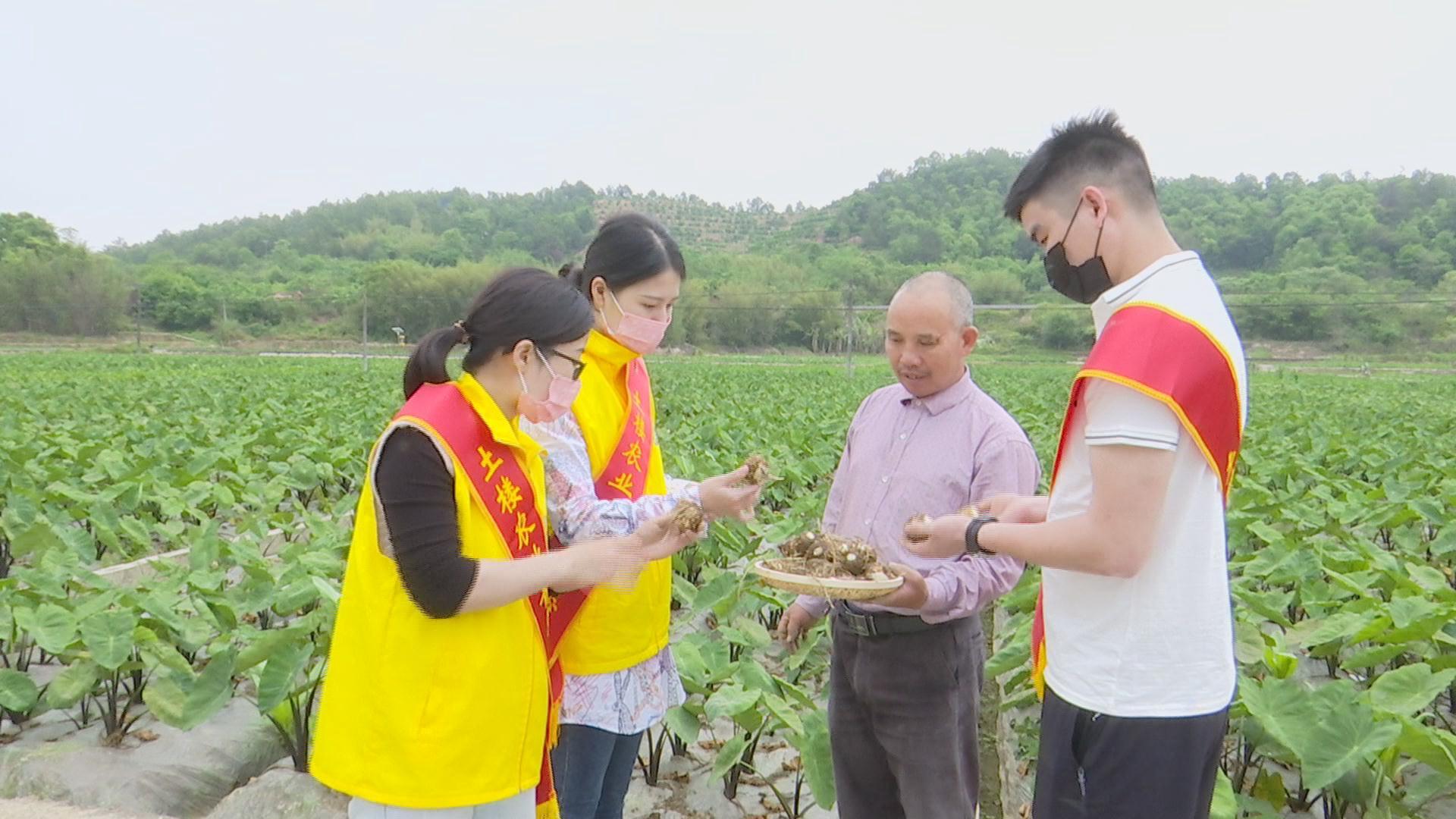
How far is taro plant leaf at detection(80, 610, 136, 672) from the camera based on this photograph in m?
2.90

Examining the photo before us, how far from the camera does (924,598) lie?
2.00 meters

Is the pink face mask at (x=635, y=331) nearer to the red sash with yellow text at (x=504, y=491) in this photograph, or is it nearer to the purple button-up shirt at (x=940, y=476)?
the red sash with yellow text at (x=504, y=491)

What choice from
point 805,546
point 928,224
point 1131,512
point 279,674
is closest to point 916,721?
point 805,546

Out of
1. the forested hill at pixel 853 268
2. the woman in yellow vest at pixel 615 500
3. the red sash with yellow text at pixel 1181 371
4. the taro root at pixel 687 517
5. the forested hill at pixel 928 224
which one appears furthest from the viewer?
the forested hill at pixel 928 224

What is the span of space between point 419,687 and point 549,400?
1.74 feet

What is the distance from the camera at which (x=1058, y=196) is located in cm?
157

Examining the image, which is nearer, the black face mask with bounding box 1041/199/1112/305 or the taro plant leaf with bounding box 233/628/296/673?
the black face mask with bounding box 1041/199/1112/305

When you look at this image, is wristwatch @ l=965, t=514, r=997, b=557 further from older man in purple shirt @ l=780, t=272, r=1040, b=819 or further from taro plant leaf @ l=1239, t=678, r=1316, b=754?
taro plant leaf @ l=1239, t=678, r=1316, b=754

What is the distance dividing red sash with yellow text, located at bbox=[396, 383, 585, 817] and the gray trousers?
30.2 inches

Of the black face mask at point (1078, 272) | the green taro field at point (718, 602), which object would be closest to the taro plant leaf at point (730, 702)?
the green taro field at point (718, 602)

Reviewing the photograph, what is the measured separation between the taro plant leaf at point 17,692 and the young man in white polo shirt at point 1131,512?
2.93 m

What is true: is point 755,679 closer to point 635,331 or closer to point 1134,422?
point 635,331

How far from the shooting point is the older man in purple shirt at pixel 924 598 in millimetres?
2109

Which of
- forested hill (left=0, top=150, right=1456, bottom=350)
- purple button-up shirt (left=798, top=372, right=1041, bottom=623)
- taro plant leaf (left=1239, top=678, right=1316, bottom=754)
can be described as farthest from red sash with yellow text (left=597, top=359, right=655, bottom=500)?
forested hill (left=0, top=150, right=1456, bottom=350)
